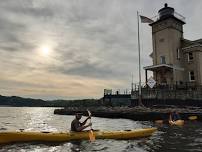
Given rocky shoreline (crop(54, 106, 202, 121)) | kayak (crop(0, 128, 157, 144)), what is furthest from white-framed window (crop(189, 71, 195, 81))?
kayak (crop(0, 128, 157, 144))

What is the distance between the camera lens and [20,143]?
17156 millimetres

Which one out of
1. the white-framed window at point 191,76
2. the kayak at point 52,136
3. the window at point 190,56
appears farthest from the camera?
the window at point 190,56

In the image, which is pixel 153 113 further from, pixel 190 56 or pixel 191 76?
pixel 190 56

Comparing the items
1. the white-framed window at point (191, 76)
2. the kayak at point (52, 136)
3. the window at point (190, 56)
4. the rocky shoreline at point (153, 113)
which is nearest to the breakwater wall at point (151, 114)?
the rocky shoreline at point (153, 113)

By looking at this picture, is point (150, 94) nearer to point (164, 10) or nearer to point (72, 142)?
point (164, 10)

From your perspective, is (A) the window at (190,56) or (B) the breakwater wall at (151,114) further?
(A) the window at (190,56)

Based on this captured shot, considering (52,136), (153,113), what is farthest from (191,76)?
(52,136)

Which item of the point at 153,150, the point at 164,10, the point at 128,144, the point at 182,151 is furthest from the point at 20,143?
the point at 164,10

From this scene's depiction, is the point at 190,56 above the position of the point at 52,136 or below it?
above

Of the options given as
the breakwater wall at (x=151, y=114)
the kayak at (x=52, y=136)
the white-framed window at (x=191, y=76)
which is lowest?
the kayak at (x=52, y=136)

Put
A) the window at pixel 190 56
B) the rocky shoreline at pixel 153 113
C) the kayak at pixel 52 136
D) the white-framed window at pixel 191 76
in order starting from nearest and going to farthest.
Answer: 1. the kayak at pixel 52 136
2. the rocky shoreline at pixel 153 113
3. the white-framed window at pixel 191 76
4. the window at pixel 190 56

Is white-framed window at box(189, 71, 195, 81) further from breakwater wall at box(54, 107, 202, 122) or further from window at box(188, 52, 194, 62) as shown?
breakwater wall at box(54, 107, 202, 122)

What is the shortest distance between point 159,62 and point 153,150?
35.3 meters

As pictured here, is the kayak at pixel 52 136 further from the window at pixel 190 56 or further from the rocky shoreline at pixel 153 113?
the window at pixel 190 56
